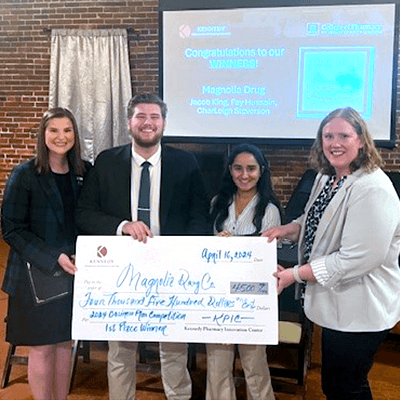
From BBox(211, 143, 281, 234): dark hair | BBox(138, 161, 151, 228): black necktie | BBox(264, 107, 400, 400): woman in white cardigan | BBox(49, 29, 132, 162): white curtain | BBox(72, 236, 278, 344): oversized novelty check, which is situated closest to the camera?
BBox(264, 107, 400, 400): woman in white cardigan

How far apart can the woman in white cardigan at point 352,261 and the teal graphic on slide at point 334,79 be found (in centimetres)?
315

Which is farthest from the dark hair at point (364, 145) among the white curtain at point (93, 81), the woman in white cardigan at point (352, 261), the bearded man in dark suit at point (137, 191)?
the white curtain at point (93, 81)

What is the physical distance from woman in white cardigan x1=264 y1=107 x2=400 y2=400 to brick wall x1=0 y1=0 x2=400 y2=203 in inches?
137

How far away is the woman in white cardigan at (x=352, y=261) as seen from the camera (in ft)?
5.59

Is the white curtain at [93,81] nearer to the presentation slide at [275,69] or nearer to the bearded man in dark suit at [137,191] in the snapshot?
the presentation slide at [275,69]

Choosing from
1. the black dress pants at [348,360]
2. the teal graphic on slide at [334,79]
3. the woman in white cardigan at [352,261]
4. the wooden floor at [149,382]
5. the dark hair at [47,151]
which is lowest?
the wooden floor at [149,382]

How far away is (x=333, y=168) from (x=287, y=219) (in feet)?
8.10

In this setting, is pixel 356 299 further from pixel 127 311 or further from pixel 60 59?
pixel 60 59

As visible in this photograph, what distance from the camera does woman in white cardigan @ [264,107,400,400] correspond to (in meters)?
1.71

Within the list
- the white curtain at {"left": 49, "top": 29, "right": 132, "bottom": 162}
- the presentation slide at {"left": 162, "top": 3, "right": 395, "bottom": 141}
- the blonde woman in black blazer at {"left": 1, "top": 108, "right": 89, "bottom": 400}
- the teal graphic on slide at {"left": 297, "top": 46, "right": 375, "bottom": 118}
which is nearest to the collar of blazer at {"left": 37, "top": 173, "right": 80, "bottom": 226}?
the blonde woman in black blazer at {"left": 1, "top": 108, "right": 89, "bottom": 400}

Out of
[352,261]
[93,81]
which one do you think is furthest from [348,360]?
[93,81]

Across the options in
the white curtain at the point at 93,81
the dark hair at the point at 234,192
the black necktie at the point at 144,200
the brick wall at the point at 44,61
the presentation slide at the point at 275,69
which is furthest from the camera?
the white curtain at the point at 93,81

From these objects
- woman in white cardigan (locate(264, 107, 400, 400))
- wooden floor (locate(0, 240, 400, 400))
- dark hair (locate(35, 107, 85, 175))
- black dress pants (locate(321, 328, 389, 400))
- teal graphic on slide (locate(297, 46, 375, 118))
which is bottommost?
wooden floor (locate(0, 240, 400, 400))

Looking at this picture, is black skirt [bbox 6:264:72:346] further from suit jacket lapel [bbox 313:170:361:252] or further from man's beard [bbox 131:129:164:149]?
suit jacket lapel [bbox 313:170:361:252]
